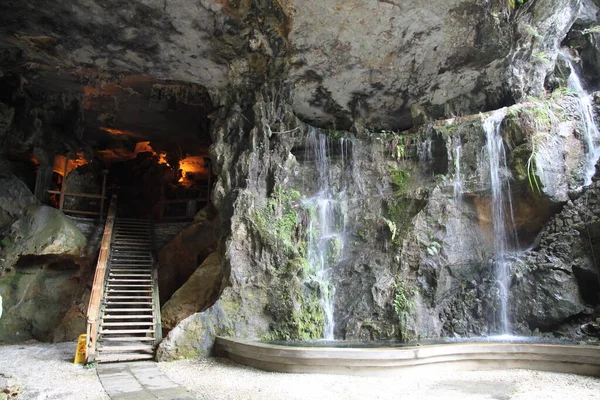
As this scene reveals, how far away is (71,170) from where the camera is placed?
17.1 m

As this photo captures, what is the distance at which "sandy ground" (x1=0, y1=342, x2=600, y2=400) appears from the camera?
230 inches

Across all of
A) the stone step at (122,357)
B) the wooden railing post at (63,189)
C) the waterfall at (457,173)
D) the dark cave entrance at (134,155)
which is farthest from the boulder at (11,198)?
the waterfall at (457,173)

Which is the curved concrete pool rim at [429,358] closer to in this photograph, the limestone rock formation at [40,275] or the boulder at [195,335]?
the boulder at [195,335]

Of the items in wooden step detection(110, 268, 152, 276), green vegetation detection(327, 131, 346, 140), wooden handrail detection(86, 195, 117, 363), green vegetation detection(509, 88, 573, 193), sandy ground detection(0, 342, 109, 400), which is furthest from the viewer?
green vegetation detection(327, 131, 346, 140)

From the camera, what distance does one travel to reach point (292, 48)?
1088 cm

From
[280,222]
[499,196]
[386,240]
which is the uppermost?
[499,196]

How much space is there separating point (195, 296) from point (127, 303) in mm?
1794

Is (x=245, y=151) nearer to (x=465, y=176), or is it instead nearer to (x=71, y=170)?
(x=465, y=176)

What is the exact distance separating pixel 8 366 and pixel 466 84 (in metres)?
14.6

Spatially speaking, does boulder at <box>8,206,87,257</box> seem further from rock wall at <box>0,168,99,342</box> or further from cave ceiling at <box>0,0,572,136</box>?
cave ceiling at <box>0,0,572,136</box>

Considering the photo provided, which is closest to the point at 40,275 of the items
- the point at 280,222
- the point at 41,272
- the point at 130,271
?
the point at 41,272

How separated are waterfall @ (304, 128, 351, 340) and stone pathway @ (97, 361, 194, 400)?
4357mm

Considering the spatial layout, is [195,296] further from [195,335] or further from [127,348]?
[127,348]

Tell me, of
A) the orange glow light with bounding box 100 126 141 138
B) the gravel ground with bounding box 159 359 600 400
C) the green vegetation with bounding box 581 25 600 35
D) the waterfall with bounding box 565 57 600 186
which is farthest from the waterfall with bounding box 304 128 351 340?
the green vegetation with bounding box 581 25 600 35
